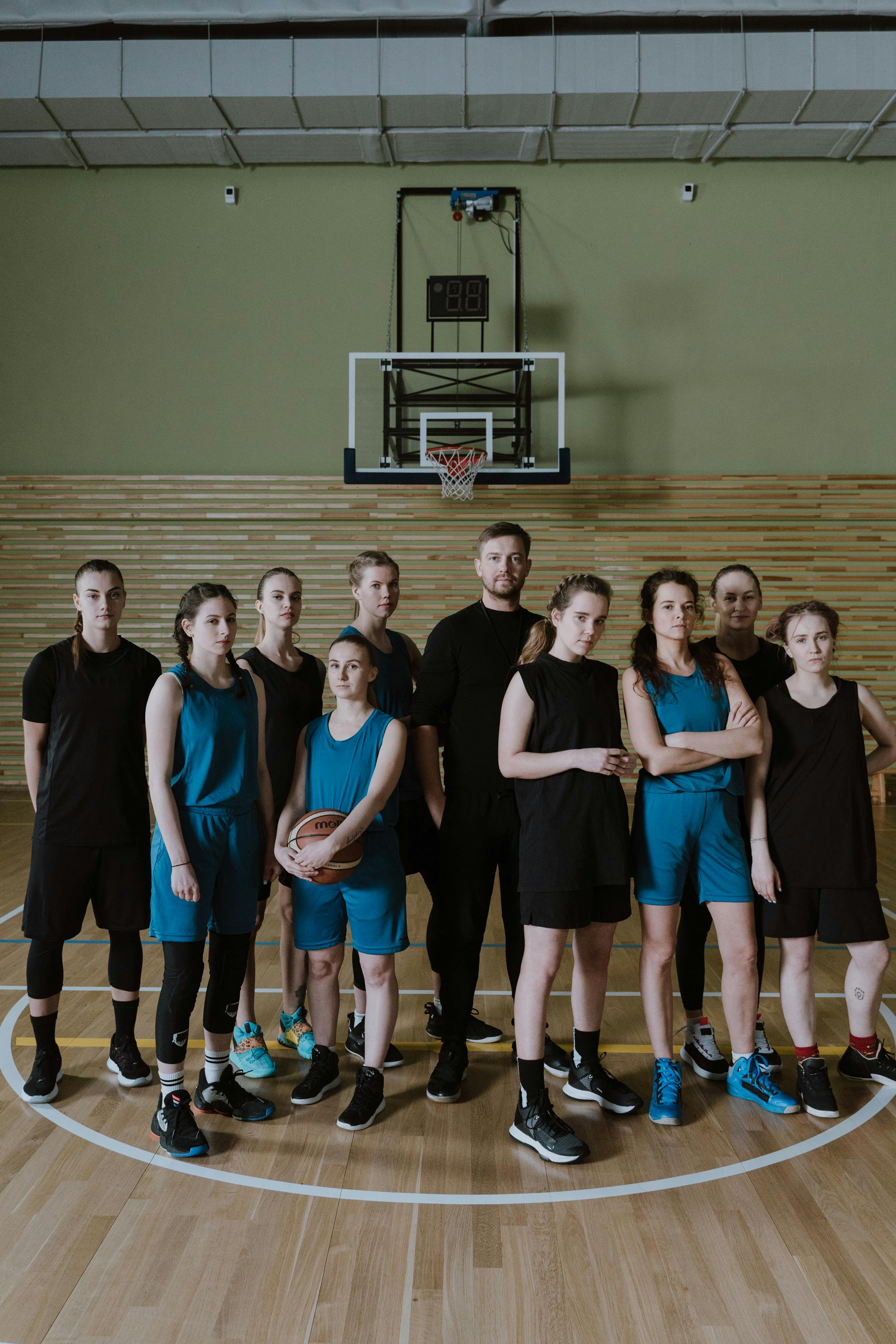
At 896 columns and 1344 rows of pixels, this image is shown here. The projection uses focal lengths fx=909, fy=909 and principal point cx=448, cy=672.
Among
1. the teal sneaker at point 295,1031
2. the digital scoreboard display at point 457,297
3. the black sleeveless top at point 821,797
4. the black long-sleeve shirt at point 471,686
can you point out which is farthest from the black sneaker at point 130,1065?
the digital scoreboard display at point 457,297

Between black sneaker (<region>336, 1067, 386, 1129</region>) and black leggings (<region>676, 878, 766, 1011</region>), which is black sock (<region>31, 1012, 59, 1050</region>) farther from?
black leggings (<region>676, 878, 766, 1011</region>)

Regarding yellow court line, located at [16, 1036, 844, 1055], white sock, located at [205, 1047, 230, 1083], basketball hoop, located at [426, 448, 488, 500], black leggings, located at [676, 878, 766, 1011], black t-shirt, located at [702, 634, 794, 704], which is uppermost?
basketball hoop, located at [426, 448, 488, 500]

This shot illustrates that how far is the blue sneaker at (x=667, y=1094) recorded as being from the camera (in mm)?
2881

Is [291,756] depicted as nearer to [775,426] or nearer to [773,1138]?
[773,1138]

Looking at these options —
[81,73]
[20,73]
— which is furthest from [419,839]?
[20,73]

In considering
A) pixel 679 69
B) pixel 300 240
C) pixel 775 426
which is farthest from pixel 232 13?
pixel 775 426

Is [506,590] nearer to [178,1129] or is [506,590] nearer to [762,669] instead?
[762,669]

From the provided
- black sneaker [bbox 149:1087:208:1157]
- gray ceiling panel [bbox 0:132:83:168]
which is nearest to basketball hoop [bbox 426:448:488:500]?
gray ceiling panel [bbox 0:132:83:168]

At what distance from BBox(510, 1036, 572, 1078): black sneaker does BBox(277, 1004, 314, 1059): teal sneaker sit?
0.77 m

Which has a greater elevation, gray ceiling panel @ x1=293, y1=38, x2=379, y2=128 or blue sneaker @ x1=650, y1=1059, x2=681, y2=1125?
gray ceiling panel @ x1=293, y1=38, x2=379, y2=128

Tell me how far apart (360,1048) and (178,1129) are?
2.69 feet

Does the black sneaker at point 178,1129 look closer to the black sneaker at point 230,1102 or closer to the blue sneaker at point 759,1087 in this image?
the black sneaker at point 230,1102

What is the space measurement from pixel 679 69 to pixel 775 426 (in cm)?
317

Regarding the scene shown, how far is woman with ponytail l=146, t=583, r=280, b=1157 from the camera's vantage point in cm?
274
